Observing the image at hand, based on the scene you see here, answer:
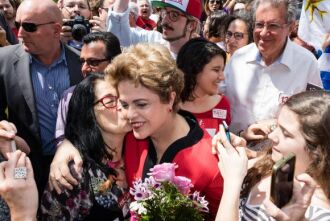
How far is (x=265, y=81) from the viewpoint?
3486mm

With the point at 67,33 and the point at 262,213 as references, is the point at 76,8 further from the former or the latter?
the point at 262,213

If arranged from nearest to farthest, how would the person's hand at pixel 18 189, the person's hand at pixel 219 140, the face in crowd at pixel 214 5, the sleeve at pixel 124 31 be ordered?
the person's hand at pixel 18 189, the person's hand at pixel 219 140, the sleeve at pixel 124 31, the face in crowd at pixel 214 5

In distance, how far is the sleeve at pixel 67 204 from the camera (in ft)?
6.94

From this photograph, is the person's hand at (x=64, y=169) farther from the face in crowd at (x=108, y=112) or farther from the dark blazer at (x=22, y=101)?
the dark blazer at (x=22, y=101)

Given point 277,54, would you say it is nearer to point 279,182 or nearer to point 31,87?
point 31,87

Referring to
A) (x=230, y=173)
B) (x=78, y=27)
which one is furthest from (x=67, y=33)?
(x=230, y=173)

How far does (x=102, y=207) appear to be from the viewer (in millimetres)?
2186

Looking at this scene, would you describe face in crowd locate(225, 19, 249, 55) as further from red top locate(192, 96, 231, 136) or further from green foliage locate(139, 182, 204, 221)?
green foliage locate(139, 182, 204, 221)

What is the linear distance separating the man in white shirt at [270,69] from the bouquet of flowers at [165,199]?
159cm

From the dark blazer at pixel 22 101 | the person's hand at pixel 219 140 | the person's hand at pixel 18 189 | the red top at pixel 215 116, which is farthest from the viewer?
the red top at pixel 215 116

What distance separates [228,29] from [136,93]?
331cm

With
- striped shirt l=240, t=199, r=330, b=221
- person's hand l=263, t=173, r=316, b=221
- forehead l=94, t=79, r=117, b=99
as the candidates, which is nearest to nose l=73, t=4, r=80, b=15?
forehead l=94, t=79, r=117, b=99

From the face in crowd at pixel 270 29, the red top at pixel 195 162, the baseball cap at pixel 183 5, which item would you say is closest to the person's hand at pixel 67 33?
the baseball cap at pixel 183 5

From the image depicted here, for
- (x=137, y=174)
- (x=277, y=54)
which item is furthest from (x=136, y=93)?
(x=277, y=54)
